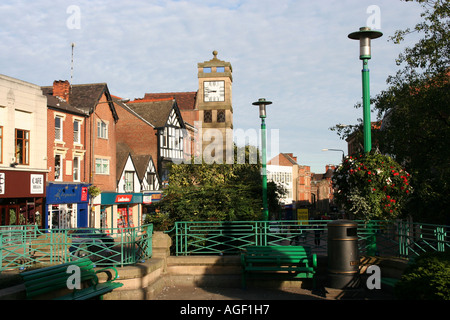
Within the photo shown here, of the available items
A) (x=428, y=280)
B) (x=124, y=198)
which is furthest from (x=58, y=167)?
(x=428, y=280)

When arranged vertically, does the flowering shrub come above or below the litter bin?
above

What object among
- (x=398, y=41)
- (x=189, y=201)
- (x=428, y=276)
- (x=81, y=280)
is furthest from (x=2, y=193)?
(x=428, y=276)

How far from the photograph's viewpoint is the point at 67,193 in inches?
1358

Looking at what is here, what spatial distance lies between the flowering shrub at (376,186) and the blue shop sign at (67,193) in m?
25.9

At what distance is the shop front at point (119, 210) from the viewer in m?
41.4

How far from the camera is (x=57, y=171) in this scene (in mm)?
35000

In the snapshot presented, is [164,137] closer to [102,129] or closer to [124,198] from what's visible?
[124,198]

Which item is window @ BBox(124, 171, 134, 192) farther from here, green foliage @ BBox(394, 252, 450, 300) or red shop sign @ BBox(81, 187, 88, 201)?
green foliage @ BBox(394, 252, 450, 300)

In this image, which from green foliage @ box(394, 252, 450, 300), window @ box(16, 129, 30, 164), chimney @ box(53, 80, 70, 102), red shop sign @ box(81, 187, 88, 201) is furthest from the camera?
chimney @ box(53, 80, 70, 102)

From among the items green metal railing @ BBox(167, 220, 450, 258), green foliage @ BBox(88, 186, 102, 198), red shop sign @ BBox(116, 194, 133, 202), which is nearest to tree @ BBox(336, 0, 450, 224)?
green metal railing @ BBox(167, 220, 450, 258)

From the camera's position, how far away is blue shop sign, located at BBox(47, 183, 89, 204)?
108 ft

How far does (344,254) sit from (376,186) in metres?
1.68

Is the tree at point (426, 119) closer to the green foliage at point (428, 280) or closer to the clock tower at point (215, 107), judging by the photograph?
the green foliage at point (428, 280)

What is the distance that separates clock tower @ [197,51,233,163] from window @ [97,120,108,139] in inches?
328
